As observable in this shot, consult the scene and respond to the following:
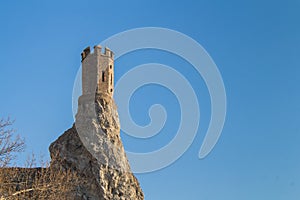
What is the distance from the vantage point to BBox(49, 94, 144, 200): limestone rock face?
159 feet

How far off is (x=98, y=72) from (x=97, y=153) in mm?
8295

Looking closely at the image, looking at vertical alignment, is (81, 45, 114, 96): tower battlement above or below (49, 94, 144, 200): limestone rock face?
above

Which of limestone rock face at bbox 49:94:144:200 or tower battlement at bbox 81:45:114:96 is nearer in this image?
limestone rock face at bbox 49:94:144:200

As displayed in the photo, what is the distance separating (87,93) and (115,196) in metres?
10.9

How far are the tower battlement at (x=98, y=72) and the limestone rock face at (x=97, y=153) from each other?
815 mm

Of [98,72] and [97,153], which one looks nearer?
[97,153]

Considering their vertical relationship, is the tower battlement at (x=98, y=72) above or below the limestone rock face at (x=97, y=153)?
above

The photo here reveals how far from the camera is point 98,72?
53625 mm

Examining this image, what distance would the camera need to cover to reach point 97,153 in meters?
50.8

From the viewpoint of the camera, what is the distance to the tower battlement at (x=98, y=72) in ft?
175

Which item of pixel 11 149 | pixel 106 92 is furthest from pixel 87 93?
pixel 11 149

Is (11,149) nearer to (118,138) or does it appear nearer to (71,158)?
(71,158)

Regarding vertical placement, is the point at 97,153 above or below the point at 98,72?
below

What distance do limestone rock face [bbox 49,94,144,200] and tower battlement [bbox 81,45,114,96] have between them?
815 mm
